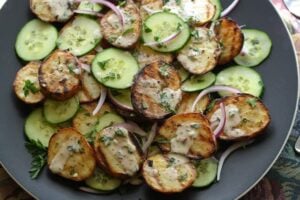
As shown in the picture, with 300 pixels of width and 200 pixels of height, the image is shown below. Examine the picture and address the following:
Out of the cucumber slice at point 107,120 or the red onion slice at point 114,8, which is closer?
the cucumber slice at point 107,120

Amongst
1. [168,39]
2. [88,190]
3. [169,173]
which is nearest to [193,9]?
[168,39]

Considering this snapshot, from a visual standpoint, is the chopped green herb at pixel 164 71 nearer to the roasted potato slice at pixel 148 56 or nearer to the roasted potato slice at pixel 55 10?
the roasted potato slice at pixel 148 56

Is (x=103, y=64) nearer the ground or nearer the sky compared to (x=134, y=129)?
nearer the sky

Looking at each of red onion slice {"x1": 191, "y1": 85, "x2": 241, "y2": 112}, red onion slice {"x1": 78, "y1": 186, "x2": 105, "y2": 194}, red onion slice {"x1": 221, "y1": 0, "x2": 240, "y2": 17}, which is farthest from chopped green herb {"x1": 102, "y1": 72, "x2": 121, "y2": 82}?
red onion slice {"x1": 221, "y1": 0, "x2": 240, "y2": 17}

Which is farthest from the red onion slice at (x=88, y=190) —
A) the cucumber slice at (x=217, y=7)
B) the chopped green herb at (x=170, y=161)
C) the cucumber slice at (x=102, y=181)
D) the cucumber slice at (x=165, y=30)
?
the cucumber slice at (x=217, y=7)

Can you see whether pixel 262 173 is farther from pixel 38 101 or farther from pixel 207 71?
pixel 38 101

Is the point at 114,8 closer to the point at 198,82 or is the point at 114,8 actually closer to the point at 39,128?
the point at 198,82

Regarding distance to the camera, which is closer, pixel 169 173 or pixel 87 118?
pixel 169 173
